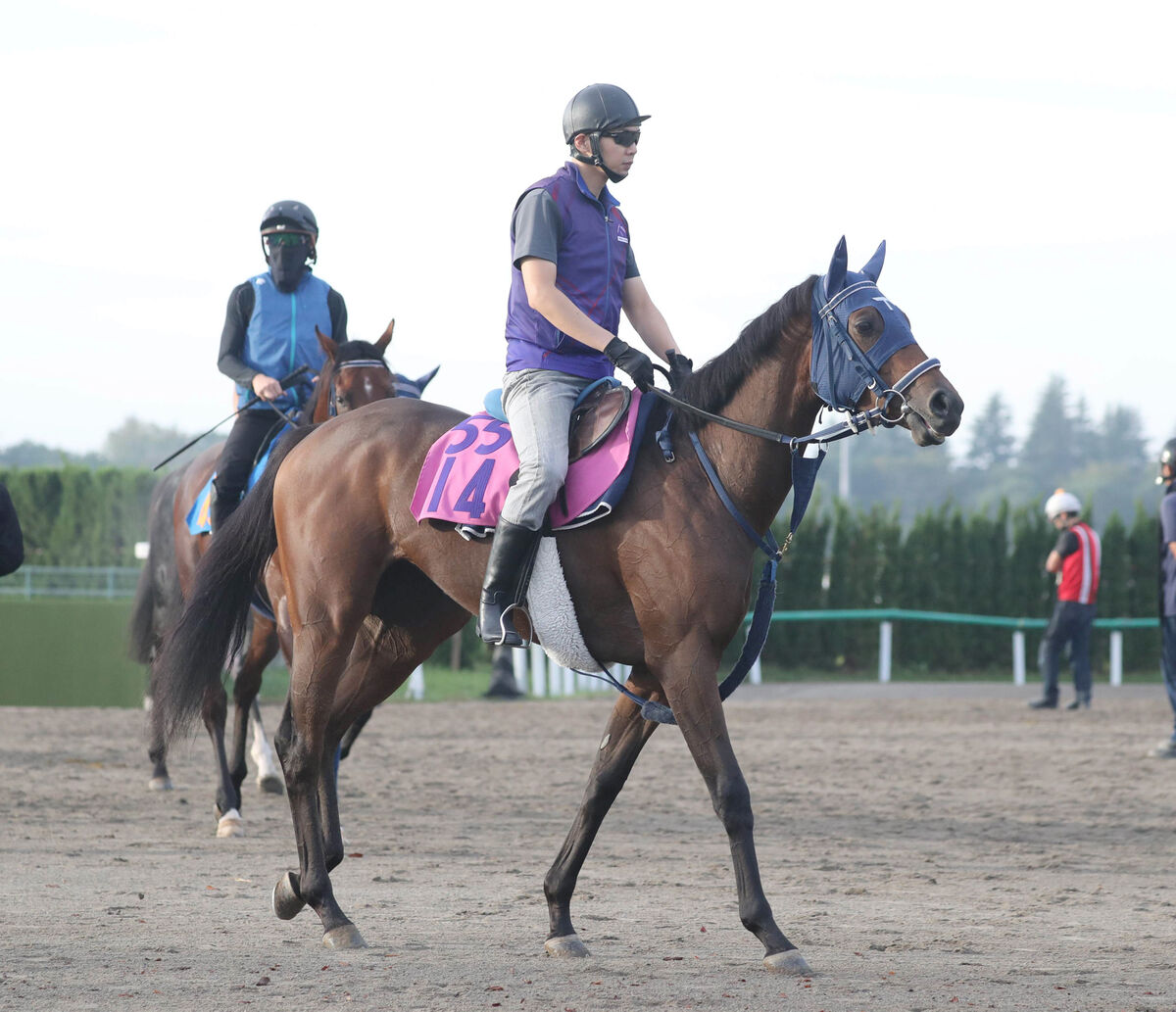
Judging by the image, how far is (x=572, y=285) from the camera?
5539mm

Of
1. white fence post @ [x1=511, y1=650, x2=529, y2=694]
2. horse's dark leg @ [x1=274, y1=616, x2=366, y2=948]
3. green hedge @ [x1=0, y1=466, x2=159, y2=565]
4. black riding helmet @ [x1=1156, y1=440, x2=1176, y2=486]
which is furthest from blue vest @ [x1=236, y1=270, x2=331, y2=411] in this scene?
green hedge @ [x1=0, y1=466, x2=159, y2=565]

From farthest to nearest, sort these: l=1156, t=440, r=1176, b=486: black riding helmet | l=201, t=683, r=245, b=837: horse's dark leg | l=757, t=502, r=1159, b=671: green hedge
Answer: l=757, t=502, r=1159, b=671: green hedge, l=1156, t=440, r=1176, b=486: black riding helmet, l=201, t=683, r=245, b=837: horse's dark leg

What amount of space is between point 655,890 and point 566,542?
2.14 meters

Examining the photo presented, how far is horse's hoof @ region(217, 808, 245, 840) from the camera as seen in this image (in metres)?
8.14

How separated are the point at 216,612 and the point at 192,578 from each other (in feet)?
2.54

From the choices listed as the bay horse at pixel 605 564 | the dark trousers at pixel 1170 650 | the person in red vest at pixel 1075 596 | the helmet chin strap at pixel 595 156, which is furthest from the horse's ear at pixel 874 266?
the person in red vest at pixel 1075 596

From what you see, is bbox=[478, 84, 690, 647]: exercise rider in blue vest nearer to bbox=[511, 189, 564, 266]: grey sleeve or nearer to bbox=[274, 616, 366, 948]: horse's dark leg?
bbox=[511, 189, 564, 266]: grey sleeve

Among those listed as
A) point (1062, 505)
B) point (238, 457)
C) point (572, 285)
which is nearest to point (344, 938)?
point (572, 285)

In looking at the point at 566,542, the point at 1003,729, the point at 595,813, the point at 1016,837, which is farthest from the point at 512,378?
the point at 1003,729

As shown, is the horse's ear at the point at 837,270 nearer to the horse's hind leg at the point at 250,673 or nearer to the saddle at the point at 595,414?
the saddle at the point at 595,414

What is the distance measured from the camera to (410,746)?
13.3 m

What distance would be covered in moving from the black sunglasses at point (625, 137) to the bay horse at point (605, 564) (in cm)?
85

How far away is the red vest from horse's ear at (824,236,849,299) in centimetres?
1324

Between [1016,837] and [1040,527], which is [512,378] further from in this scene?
[1040,527]
